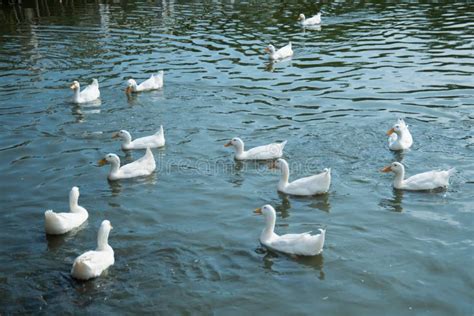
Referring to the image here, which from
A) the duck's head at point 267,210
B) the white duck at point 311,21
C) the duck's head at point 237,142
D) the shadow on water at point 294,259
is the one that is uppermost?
the duck's head at point 267,210

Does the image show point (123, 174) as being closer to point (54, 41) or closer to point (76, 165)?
point (76, 165)

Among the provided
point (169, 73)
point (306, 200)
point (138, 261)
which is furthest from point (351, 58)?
point (138, 261)

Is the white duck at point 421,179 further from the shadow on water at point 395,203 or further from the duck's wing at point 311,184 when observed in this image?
the duck's wing at point 311,184

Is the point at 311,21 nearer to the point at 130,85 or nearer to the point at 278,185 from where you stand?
the point at 130,85

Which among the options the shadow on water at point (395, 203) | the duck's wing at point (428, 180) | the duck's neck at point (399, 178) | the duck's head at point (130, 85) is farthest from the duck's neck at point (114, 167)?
the duck's head at point (130, 85)

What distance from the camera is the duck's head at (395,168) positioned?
13992 mm

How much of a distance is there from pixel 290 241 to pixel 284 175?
9.09ft

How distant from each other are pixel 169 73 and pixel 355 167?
10.7m

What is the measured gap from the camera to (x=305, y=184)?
546 inches

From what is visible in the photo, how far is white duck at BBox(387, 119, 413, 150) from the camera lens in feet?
52.7

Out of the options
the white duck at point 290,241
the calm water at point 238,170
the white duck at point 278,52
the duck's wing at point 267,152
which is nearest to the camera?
the calm water at point 238,170

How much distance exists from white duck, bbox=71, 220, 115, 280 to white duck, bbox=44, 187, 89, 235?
47.1 inches

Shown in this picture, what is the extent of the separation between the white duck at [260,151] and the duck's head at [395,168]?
2508 millimetres

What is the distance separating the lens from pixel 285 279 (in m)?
10.7
